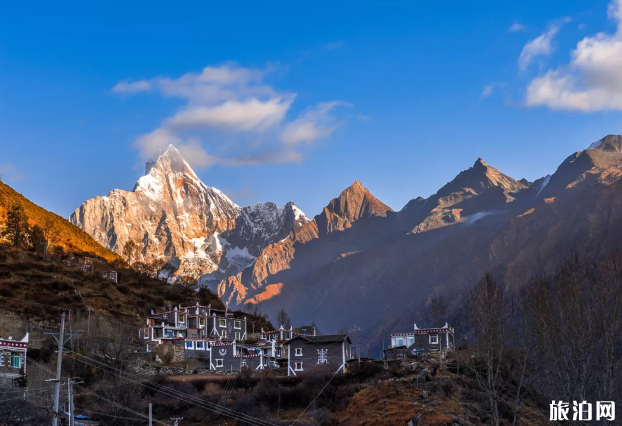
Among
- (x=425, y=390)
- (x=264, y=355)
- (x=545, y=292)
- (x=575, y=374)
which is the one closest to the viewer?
(x=575, y=374)

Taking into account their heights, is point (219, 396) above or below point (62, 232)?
below

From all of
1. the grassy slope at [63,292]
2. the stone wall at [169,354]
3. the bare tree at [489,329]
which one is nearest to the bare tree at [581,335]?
the bare tree at [489,329]

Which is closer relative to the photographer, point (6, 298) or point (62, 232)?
point (6, 298)

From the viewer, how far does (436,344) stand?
85125 mm

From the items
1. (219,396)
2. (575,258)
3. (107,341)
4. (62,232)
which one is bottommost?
(219,396)

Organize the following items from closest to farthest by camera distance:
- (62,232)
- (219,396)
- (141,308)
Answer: (219,396) < (141,308) < (62,232)

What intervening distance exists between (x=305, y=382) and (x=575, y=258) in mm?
31025

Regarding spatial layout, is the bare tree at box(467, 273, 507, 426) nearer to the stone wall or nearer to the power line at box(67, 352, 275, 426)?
the power line at box(67, 352, 275, 426)

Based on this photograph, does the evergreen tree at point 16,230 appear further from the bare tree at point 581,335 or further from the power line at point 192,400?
the bare tree at point 581,335

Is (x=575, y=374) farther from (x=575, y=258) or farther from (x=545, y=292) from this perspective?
(x=575, y=258)

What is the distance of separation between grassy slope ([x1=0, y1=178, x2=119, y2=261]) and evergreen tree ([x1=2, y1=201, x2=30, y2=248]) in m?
17.7

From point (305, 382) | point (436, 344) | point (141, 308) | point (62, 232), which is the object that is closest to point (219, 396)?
point (305, 382)

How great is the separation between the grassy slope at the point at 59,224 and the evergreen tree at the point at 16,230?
17719 mm

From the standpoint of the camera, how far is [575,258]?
5709 cm
